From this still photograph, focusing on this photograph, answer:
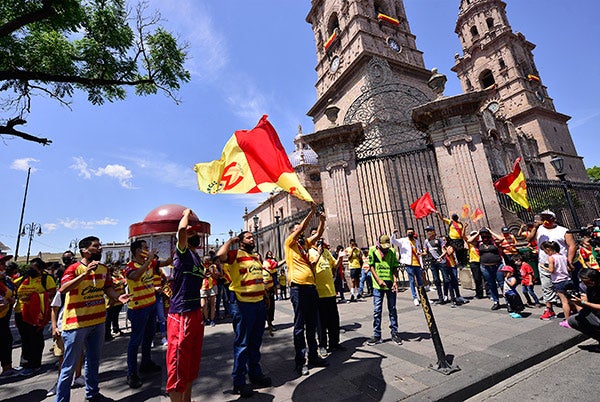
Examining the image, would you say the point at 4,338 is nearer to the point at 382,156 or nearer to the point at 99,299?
the point at 99,299

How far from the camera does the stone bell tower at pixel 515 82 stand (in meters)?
39.5

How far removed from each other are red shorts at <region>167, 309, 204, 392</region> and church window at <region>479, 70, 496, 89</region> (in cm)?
5623

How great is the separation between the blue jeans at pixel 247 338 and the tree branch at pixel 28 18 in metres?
9.02

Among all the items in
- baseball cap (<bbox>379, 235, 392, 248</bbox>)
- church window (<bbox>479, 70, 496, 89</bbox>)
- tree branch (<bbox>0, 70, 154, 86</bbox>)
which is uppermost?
church window (<bbox>479, 70, 496, 89</bbox>)

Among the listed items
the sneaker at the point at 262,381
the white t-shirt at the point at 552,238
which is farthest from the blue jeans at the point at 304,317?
the white t-shirt at the point at 552,238

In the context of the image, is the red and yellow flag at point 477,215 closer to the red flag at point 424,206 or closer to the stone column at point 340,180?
the red flag at point 424,206

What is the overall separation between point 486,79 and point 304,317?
2221 inches

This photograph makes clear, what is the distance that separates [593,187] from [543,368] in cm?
1673

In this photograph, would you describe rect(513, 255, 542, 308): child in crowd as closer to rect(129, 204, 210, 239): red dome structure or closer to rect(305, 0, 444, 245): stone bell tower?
rect(305, 0, 444, 245): stone bell tower

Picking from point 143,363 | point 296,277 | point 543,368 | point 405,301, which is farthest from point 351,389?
point 405,301

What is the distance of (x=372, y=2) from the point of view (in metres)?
25.0

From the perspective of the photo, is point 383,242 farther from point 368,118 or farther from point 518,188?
point 368,118

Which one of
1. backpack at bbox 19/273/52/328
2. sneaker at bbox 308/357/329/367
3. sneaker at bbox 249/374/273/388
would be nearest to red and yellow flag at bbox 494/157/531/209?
sneaker at bbox 308/357/329/367

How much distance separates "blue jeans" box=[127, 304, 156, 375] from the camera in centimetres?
413
